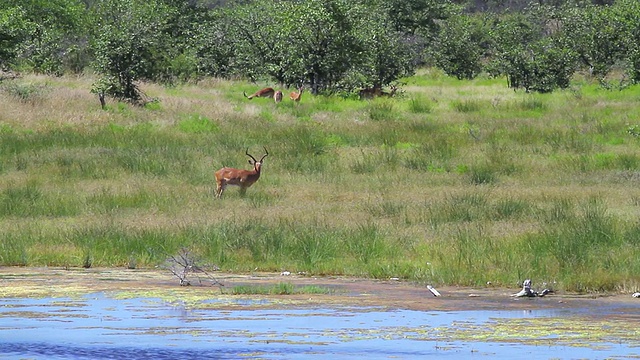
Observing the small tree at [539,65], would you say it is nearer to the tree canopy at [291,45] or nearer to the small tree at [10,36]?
the tree canopy at [291,45]

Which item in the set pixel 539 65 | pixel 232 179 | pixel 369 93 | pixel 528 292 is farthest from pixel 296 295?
pixel 539 65

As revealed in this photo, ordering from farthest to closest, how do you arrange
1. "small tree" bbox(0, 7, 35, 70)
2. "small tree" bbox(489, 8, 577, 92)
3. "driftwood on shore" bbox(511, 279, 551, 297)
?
"small tree" bbox(489, 8, 577, 92)
"small tree" bbox(0, 7, 35, 70)
"driftwood on shore" bbox(511, 279, 551, 297)

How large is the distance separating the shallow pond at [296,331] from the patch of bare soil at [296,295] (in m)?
0.32

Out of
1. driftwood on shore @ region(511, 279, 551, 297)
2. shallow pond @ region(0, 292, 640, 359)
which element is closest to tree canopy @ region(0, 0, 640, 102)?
driftwood on shore @ region(511, 279, 551, 297)

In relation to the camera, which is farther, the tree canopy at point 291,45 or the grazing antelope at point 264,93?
the grazing antelope at point 264,93

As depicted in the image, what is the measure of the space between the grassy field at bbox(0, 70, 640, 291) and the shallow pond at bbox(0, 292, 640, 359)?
2247 millimetres

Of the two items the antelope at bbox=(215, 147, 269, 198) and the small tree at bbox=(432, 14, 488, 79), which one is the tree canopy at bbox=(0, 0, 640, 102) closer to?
the small tree at bbox=(432, 14, 488, 79)

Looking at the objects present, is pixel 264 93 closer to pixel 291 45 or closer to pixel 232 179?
pixel 291 45

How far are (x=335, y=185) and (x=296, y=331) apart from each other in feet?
37.5

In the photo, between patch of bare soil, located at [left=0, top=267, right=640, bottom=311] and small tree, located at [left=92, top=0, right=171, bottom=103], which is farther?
small tree, located at [left=92, top=0, right=171, bottom=103]

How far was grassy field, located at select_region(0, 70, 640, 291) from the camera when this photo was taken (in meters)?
14.0

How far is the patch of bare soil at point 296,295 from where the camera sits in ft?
36.6

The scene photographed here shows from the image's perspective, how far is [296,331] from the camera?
940 centimetres

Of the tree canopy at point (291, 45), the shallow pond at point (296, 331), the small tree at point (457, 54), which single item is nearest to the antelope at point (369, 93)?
the tree canopy at point (291, 45)
